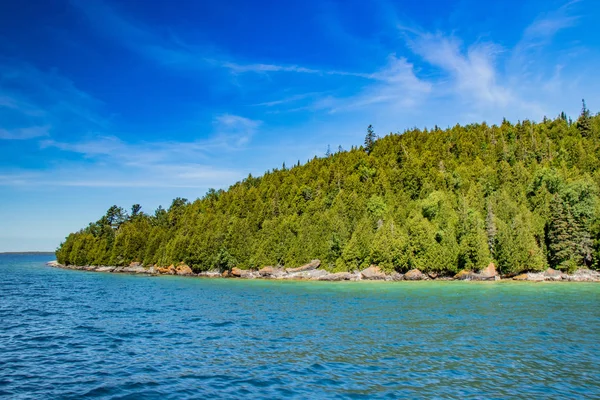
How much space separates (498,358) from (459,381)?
19.8ft

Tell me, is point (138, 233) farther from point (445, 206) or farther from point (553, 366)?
point (553, 366)

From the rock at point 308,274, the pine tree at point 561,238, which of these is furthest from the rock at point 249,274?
the pine tree at point 561,238

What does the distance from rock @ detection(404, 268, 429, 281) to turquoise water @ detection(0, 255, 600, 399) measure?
6114 cm

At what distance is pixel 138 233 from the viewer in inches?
6929

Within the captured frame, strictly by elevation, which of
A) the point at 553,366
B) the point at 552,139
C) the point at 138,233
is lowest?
the point at 553,366

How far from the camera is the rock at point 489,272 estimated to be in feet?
320

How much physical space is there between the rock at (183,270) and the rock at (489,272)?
322 feet

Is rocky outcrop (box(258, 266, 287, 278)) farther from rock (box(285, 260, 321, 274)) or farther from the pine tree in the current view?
the pine tree

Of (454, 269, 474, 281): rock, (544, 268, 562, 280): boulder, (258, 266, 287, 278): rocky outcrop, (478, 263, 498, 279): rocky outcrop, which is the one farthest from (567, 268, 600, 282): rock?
(258, 266, 287, 278): rocky outcrop

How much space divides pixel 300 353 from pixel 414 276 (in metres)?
87.0

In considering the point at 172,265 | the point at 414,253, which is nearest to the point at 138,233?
the point at 172,265

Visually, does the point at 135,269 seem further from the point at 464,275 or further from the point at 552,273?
the point at 552,273

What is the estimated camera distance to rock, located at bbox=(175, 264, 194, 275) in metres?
142

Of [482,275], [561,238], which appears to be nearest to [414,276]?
[482,275]
